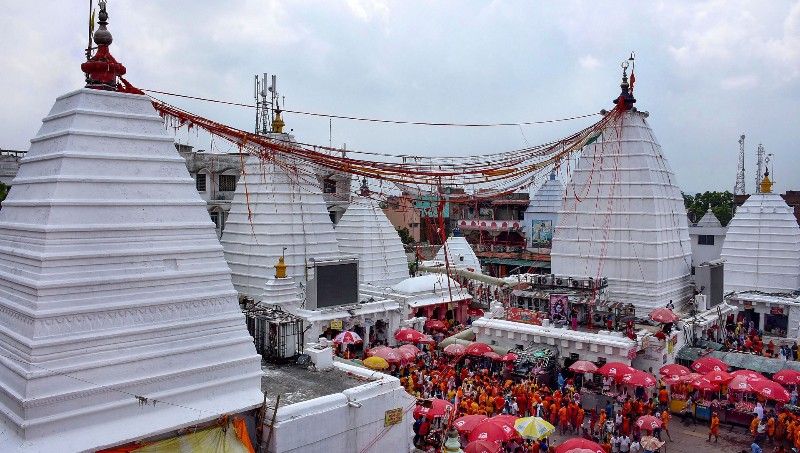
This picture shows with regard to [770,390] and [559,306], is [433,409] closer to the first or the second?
[770,390]

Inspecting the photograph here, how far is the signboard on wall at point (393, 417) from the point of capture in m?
14.1

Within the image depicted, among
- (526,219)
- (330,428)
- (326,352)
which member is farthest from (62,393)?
(526,219)

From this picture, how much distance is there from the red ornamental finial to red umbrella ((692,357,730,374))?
1988 cm

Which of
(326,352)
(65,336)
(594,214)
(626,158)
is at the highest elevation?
(626,158)

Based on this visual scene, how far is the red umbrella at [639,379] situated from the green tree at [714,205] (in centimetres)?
4633

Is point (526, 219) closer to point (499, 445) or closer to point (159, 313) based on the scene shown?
point (499, 445)

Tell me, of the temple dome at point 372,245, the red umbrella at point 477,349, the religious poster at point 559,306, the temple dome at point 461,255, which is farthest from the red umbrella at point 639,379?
the temple dome at point 461,255

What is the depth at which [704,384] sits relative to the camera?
60.8ft

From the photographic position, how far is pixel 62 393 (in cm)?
988

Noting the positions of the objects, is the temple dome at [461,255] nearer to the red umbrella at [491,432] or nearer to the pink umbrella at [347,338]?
the pink umbrella at [347,338]

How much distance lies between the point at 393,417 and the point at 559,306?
12406mm

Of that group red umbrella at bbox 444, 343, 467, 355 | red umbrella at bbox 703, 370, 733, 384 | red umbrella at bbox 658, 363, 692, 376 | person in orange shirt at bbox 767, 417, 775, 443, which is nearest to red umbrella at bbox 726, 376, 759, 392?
red umbrella at bbox 703, 370, 733, 384

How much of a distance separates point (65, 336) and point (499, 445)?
9019 millimetres

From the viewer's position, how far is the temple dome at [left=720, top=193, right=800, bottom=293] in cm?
3384
